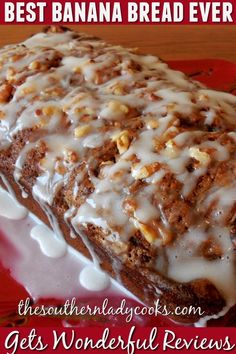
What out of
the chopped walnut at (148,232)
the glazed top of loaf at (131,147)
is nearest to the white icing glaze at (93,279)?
the glazed top of loaf at (131,147)

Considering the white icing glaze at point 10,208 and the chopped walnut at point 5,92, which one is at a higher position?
the chopped walnut at point 5,92

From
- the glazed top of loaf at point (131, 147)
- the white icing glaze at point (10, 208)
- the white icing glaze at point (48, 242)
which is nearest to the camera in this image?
the glazed top of loaf at point (131, 147)

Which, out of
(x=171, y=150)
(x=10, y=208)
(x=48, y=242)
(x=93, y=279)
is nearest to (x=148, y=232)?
(x=171, y=150)

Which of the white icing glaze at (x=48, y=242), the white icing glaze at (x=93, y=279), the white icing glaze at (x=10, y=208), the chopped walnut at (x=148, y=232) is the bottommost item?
the white icing glaze at (x=93, y=279)

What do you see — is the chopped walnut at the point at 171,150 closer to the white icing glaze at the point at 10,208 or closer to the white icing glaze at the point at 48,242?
the white icing glaze at the point at 48,242

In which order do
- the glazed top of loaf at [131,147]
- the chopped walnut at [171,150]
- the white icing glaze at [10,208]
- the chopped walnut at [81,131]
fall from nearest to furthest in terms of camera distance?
the glazed top of loaf at [131,147] → the chopped walnut at [171,150] → the chopped walnut at [81,131] → the white icing glaze at [10,208]

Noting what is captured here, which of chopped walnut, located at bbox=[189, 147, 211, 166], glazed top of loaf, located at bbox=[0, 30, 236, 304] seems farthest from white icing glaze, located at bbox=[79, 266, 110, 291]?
chopped walnut, located at bbox=[189, 147, 211, 166]

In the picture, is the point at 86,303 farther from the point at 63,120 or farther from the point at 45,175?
the point at 63,120

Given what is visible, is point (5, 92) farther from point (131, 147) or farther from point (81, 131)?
point (131, 147)

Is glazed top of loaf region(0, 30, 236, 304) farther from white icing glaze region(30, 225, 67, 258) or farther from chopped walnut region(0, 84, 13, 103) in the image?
white icing glaze region(30, 225, 67, 258)
